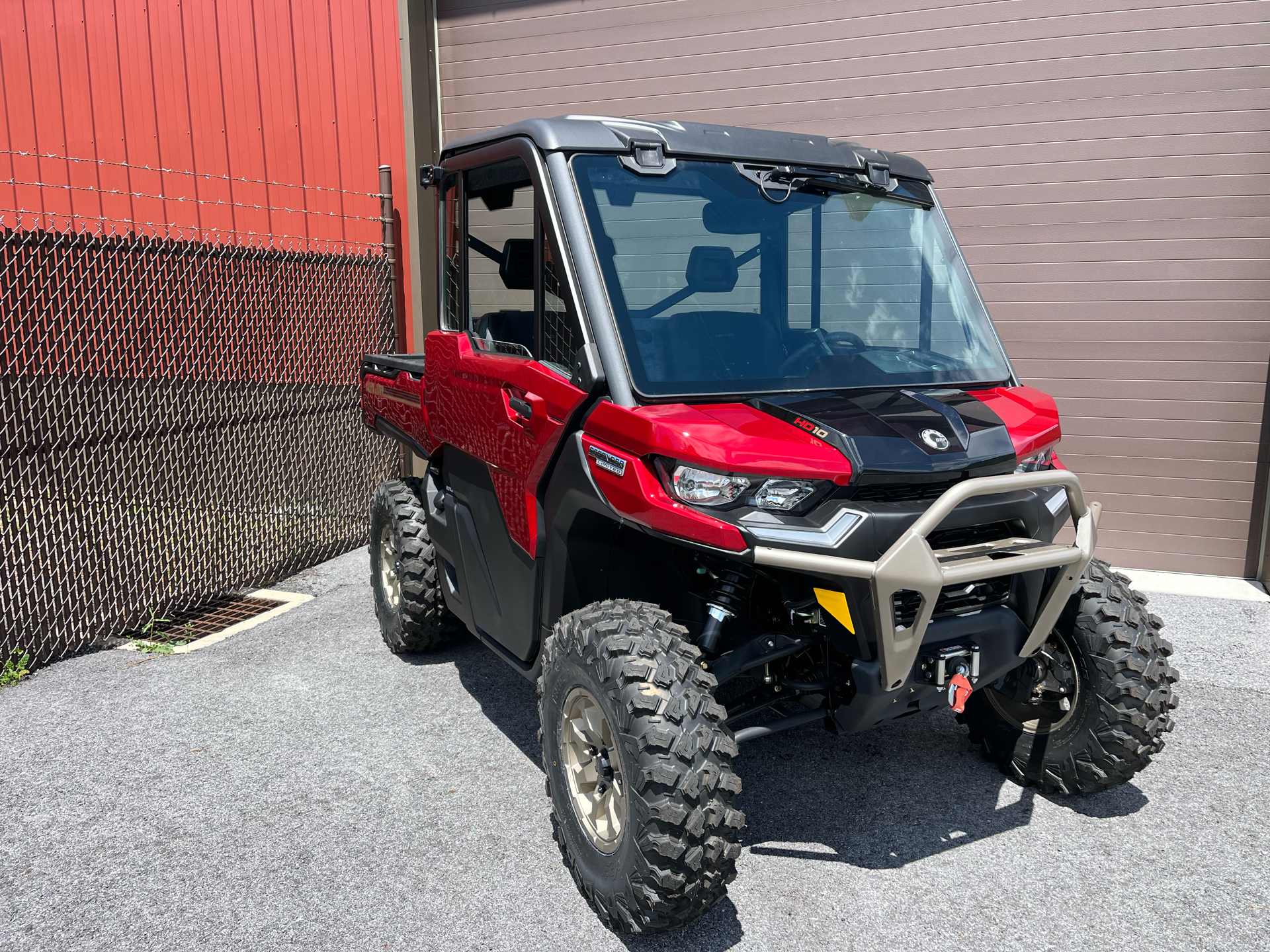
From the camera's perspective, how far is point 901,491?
2744 millimetres

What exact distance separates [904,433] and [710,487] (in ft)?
1.96

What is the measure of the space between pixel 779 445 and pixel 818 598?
18.3 inches

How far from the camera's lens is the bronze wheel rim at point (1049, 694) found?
339 centimetres

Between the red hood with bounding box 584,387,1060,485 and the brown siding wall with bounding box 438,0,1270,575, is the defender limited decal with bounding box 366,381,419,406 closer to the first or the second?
the red hood with bounding box 584,387,1060,485

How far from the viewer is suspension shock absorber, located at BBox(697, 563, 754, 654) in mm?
2947

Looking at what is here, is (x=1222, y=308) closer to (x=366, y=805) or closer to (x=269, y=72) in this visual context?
(x=366, y=805)

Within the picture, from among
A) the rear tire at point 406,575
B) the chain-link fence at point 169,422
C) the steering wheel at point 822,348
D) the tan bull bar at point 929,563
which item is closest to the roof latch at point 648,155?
the steering wheel at point 822,348

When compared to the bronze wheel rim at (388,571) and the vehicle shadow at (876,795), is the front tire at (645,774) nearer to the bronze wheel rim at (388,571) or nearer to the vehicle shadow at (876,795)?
the vehicle shadow at (876,795)

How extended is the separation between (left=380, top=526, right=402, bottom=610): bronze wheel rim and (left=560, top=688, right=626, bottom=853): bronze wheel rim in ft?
7.35

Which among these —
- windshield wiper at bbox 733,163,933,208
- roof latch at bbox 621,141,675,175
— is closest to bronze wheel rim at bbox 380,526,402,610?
roof latch at bbox 621,141,675,175

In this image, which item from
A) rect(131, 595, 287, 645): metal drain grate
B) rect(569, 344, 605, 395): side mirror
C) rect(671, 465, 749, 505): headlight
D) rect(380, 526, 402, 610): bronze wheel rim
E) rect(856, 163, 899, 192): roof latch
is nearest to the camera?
rect(671, 465, 749, 505): headlight

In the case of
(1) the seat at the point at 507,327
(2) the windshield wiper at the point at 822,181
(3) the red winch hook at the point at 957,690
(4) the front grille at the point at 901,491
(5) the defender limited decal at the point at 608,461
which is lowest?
(3) the red winch hook at the point at 957,690

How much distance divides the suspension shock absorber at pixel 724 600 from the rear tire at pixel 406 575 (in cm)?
185

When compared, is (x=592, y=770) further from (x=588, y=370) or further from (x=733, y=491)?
(x=588, y=370)
